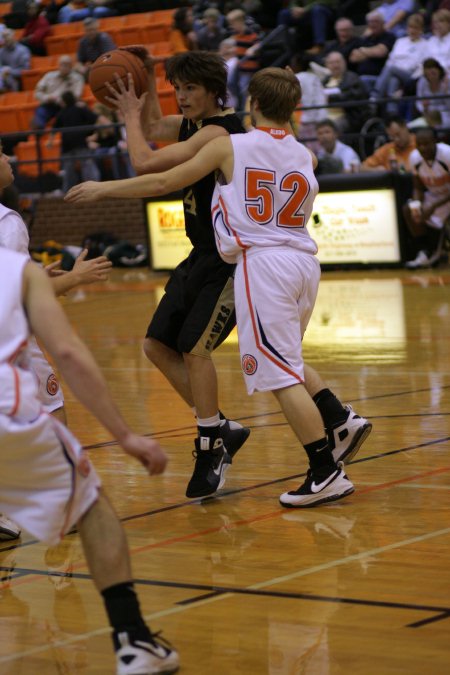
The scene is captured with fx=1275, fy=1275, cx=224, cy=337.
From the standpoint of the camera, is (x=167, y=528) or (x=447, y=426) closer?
(x=167, y=528)

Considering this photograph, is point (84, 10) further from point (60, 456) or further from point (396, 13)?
point (60, 456)

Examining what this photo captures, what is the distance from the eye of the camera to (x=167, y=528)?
200 inches

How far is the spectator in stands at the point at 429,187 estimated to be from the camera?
14.8 metres

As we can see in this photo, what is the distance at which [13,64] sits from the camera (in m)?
23.5

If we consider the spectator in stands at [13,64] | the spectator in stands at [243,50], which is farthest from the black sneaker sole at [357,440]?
the spectator in stands at [13,64]

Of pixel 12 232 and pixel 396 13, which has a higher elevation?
pixel 12 232

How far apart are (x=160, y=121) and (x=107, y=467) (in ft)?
5.61

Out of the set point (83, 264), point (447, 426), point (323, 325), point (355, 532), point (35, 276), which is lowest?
point (323, 325)

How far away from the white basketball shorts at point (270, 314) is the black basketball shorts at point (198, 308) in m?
0.21

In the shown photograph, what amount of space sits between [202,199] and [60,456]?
2552mm

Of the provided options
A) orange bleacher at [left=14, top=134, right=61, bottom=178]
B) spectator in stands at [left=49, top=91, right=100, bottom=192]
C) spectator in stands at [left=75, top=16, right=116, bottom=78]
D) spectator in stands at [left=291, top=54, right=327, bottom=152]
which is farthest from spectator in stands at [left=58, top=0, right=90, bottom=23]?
spectator in stands at [left=291, top=54, right=327, bottom=152]

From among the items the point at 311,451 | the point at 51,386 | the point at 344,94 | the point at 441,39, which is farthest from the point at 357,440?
the point at 344,94

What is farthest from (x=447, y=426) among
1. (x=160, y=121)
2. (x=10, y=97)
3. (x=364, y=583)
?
(x=10, y=97)

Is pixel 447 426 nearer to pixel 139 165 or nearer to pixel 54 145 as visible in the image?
pixel 139 165
